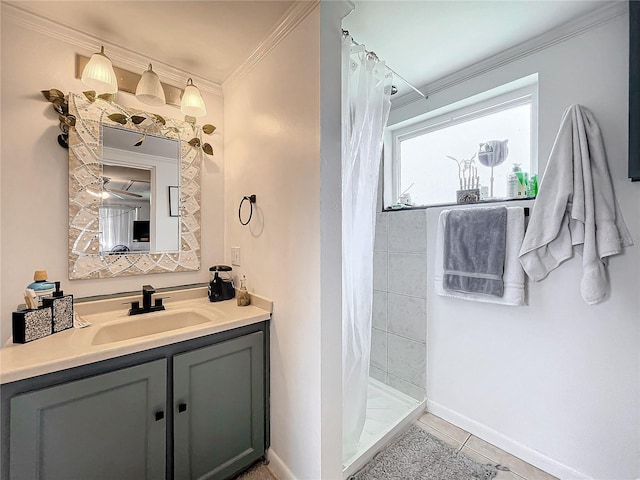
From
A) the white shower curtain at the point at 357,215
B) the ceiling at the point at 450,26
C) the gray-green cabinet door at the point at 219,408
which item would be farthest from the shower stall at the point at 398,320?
the ceiling at the point at 450,26

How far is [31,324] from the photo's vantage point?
111 centimetres

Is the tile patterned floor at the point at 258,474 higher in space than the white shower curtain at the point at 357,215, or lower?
lower

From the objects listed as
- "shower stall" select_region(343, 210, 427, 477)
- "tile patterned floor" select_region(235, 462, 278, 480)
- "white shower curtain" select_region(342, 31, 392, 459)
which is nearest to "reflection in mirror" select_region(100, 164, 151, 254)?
"white shower curtain" select_region(342, 31, 392, 459)

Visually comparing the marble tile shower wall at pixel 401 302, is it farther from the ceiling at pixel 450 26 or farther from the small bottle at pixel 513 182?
the ceiling at pixel 450 26

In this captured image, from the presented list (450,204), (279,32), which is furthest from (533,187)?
(279,32)

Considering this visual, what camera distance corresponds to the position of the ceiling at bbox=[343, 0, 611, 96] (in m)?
1.28

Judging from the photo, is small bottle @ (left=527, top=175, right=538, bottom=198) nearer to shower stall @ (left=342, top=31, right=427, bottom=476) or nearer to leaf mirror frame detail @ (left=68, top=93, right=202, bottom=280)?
shower stall @ (left=342, top=31, right=427, bottom=476)

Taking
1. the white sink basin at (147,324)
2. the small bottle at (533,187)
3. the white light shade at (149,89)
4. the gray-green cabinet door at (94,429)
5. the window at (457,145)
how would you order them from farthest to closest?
1. the window at (457,145)
2. the small bottle at (533,187)
3. the white light shade at (149,89)
4. the white sink basin at (147,324)
5. the gray-green cabinet door at (94,429)

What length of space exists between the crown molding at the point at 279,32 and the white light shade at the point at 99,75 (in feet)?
2.28

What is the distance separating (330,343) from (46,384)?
1.03 m

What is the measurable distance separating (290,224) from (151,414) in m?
0.99

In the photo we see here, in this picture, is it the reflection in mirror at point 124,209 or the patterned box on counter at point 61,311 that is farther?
the reflection in mirror at point 124,209

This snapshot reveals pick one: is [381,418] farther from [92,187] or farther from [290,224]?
[92,187]

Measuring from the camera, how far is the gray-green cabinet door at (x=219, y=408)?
1.20m
